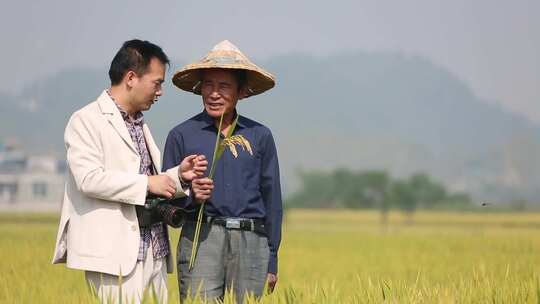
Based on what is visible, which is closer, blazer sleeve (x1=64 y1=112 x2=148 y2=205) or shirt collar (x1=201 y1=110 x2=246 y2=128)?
blazer sleeve (x1=64 y1=112 x2=148 y2=205)

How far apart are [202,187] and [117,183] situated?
0.38 m

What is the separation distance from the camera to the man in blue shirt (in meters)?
4.64

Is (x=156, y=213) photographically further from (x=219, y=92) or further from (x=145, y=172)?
(x=219, y=92)

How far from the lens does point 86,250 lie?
434 cm

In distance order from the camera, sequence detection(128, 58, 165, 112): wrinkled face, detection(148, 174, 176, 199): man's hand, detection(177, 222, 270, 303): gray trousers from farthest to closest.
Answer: detection(177, 222, 270, 303): gray trousers, detection(128, 58, 165, 112): wrinkled face, detection(148, 174, 176, 199): man's hand

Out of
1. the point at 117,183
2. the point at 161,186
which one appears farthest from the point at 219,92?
the point at 117,183

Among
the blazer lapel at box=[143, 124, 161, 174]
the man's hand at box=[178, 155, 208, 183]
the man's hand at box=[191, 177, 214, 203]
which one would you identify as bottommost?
the man's hand at box=[191, 177, 214, 203]

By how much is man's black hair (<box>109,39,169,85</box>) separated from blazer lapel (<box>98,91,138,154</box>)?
123 millimetres

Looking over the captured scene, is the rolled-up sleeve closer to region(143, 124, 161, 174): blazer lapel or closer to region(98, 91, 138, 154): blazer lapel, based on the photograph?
region(143, 124, 161, 174): blazer lapel

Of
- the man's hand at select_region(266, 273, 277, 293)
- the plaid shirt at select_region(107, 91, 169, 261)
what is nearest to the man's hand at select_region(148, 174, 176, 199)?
the plaid shirt at select_region(107, 91, 169, 261)

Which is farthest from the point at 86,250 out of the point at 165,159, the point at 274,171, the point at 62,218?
the point at 274,171

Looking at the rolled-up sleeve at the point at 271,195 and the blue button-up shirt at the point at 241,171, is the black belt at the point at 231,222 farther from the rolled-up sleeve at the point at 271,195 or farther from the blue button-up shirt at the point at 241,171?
the rolled-up sleeve at the point at 271,195

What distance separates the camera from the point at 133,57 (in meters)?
4.48

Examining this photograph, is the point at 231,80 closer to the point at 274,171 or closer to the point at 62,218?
the point at 274,171
